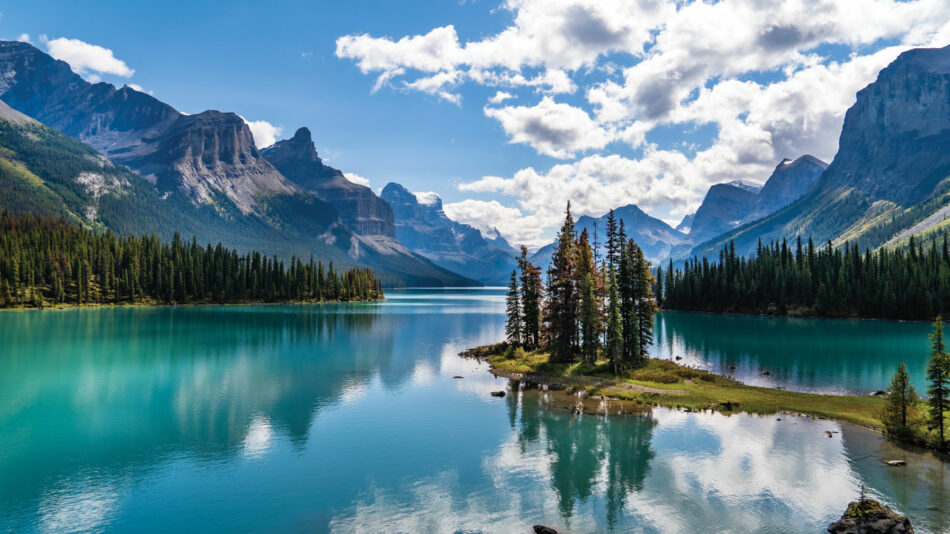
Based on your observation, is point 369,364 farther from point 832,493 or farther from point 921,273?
point 921,273

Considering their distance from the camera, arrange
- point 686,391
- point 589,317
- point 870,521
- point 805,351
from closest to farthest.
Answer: point 870,521, point 686,391, point 589,317, point 805,351

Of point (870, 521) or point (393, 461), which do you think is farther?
point (393, 461)

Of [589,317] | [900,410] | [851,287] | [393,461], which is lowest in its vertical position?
[393,461]

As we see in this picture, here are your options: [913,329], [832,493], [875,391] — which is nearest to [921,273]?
[913,329]

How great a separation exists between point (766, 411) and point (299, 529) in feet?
148

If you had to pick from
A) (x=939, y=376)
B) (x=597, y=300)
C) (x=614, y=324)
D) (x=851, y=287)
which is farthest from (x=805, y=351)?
(x=851, y=287)

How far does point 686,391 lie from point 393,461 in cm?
3800

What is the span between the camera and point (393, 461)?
36156mm

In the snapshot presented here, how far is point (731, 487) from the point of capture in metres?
31.6

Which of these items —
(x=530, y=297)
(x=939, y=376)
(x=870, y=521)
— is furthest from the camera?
(x=530, y=297)

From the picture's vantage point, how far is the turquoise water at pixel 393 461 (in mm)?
27250

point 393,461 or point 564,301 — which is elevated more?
point 564,301

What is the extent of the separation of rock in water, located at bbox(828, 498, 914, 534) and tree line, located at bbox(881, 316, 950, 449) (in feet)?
46.3

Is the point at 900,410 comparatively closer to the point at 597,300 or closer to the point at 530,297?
the point at 597,300
